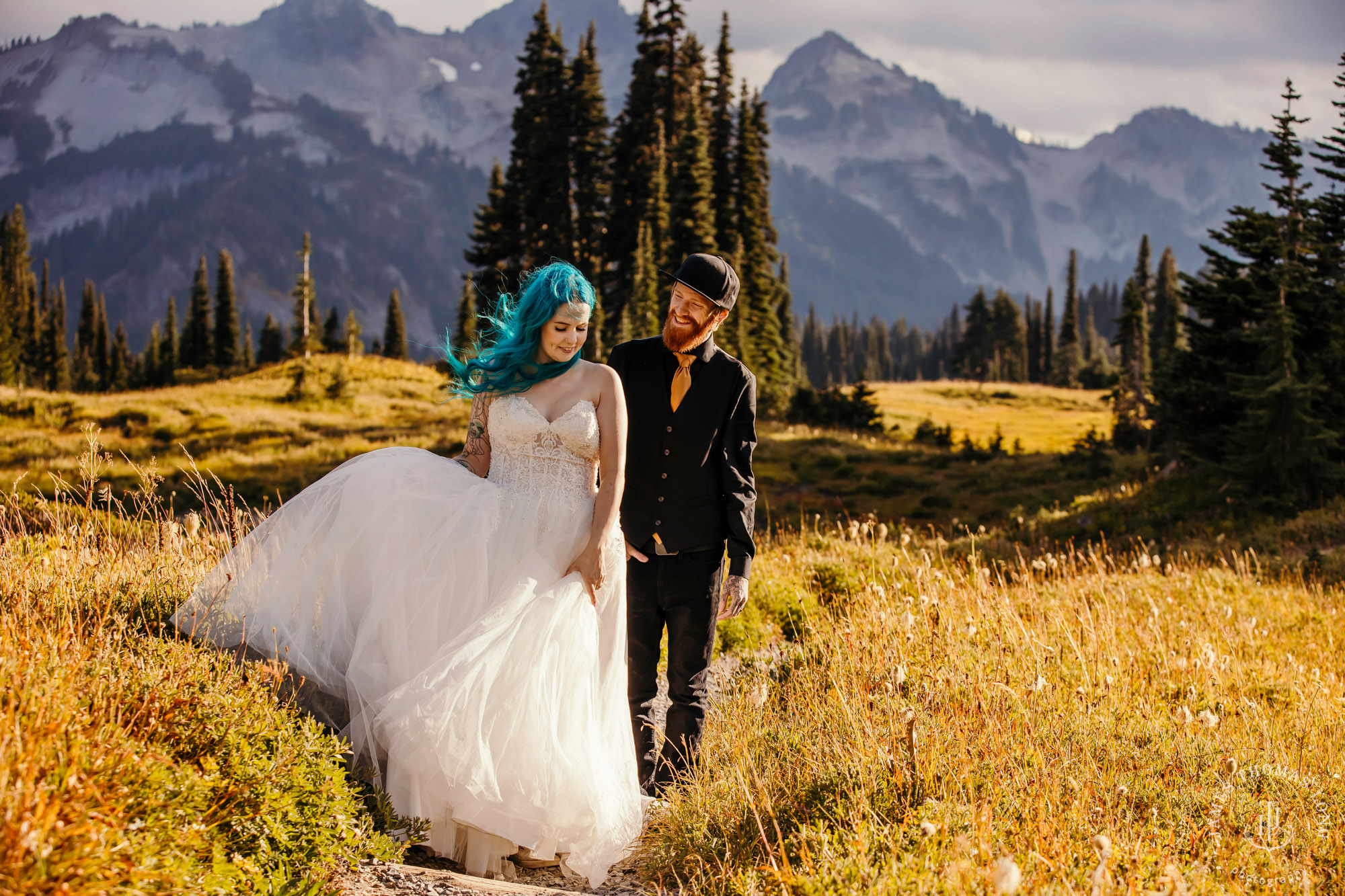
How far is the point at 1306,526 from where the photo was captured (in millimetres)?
16562

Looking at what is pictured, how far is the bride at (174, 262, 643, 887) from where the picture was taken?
12.2 ft

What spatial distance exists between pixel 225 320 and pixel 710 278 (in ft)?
285

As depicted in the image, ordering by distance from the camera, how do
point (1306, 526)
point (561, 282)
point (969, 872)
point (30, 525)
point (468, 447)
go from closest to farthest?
point (969, 872), point (561, 282), point (468, 447), point (30, 525), point (1306, 526)

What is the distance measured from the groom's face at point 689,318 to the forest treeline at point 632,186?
35071mm

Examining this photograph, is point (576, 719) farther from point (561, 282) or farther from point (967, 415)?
point (967, 415)

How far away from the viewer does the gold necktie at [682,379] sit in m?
4.45

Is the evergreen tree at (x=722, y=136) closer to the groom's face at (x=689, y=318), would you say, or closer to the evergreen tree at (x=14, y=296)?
the groom's face at (x=689, y=318)

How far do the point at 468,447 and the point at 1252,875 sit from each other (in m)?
4.23

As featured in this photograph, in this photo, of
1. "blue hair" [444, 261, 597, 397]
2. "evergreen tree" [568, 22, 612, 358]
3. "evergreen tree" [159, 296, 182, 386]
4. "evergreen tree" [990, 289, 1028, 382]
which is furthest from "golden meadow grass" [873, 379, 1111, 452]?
"evergreen tree" [159, 296, 182, 386]

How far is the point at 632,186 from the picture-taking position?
4425 cm

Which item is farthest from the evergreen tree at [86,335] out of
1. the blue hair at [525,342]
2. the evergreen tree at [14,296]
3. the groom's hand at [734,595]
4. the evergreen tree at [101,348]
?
the groom's hand at [734,595]

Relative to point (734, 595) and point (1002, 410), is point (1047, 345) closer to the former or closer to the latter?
point (1002, 410)

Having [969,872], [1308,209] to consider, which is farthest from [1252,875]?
[1308,209]

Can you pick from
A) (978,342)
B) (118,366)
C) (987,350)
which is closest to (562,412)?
(987,350)
